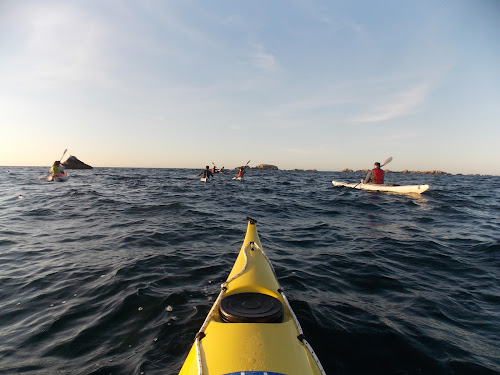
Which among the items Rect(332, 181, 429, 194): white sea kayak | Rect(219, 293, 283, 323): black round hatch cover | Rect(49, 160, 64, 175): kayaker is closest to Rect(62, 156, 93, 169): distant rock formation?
Rect(49, 160, 64, 175): kayaker

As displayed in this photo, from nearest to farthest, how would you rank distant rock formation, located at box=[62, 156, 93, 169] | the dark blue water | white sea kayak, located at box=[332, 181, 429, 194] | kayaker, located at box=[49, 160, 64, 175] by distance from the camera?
1. the dark blue water
2. white sea kayak, located at box=[332, 181, 429, 194]
3. kayaker, located at box=[49, 160, 64, 175]
4. distant rock formation, located at box=[62, 156, 93, 169]

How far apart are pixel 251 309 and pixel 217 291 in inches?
79.4

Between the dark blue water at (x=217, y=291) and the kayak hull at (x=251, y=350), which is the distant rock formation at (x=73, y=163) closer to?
the dark blue water at (x=217, y=291)

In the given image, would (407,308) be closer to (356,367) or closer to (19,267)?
(356,367)

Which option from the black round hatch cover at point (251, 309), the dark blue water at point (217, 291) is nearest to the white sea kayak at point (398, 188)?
the dark blue water at point (217, 291)

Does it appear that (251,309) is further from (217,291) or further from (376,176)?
(376,176)

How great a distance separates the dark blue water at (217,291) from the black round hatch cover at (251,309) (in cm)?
98

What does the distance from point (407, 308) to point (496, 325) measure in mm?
1118

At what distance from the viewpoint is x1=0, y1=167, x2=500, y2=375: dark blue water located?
2.92 meters

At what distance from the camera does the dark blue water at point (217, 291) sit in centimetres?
292

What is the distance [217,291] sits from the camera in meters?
4.34

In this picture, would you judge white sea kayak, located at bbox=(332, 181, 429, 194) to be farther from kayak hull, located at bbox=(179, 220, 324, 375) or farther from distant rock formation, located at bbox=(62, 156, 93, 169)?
distant rock formation, located at bbox=(62, 156, 93, 169)

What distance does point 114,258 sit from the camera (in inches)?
229

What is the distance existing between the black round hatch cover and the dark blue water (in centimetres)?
98
